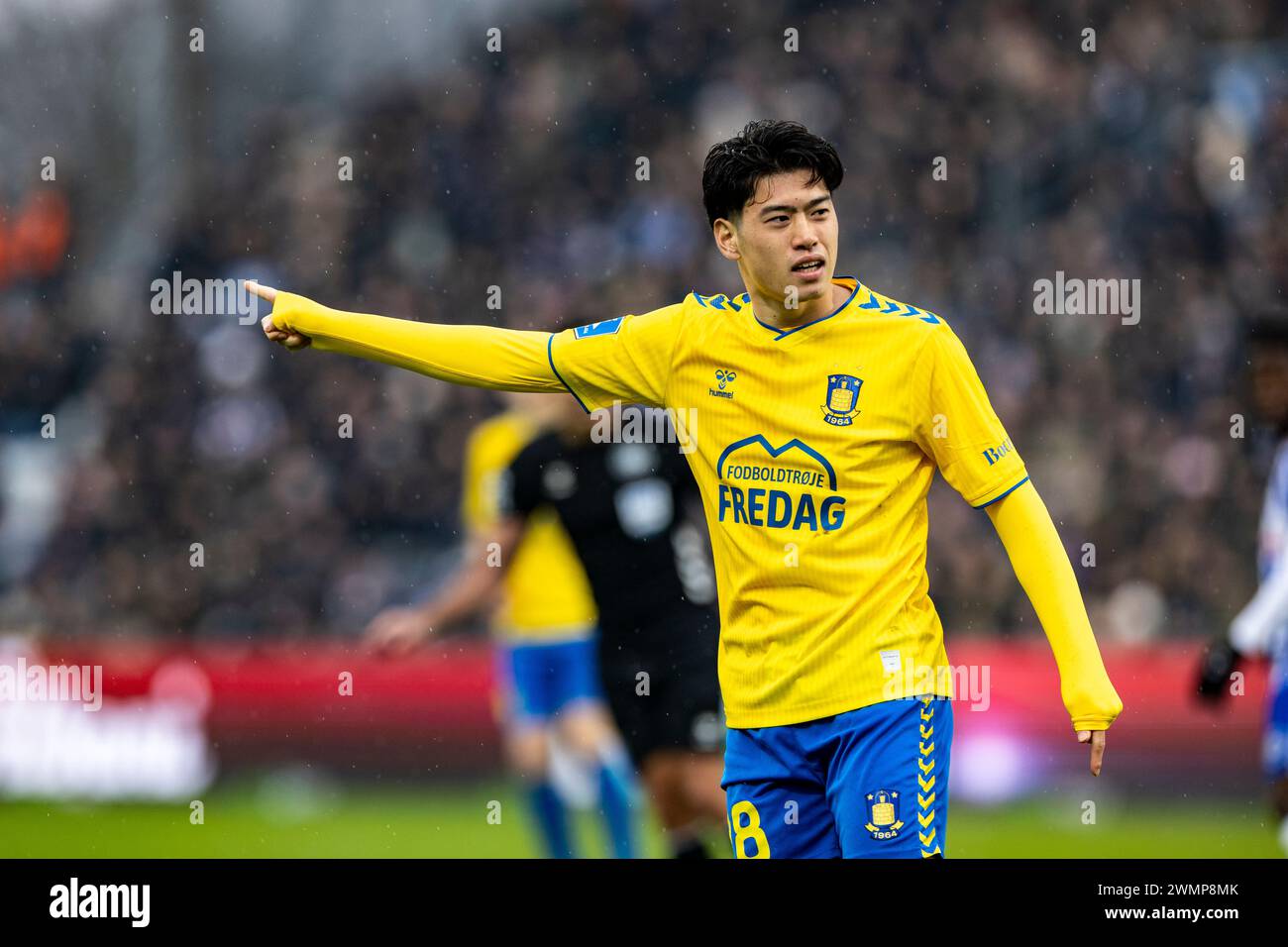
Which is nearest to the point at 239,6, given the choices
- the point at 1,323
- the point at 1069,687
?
the point at 1,323

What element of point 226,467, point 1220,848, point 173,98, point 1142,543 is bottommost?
point 1220,848

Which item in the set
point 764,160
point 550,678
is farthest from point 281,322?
point 550,678

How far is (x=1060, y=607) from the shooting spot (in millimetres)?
4340

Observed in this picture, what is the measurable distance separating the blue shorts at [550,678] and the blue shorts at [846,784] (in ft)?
13.7

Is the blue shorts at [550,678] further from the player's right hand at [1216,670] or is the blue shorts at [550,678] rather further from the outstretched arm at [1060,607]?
the outstretched arm at [1060,607]

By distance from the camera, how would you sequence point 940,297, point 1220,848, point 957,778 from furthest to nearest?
point 940,297
point 957,778
point 1220,848

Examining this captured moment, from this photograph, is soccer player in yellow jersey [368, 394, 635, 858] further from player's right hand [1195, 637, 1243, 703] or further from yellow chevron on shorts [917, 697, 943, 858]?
yellow chevron on shorts [917, 697, 943, 858]

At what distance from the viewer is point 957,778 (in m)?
10.3

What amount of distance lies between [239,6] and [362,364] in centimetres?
339

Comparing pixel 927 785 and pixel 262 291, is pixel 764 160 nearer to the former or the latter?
pixel 262 291

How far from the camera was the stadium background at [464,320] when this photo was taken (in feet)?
35.2

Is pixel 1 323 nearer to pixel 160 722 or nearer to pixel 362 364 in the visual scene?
pixel 362 364

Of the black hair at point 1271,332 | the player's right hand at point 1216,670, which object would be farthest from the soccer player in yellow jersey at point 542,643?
the black hair at point 1271,332

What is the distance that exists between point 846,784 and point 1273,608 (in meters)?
2.83
